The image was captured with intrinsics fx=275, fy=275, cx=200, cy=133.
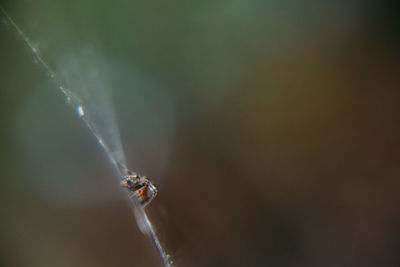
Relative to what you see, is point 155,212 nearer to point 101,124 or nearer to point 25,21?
point 101,124

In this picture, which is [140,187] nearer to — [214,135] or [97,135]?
[97,135]

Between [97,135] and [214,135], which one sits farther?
[214,135]

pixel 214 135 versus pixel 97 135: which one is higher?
pixel 97 135

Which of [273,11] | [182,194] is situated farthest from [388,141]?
[182,194]

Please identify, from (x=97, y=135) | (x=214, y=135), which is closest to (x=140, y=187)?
(x=97, y=135)

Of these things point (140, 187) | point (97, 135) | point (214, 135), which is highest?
point (97, 135)
